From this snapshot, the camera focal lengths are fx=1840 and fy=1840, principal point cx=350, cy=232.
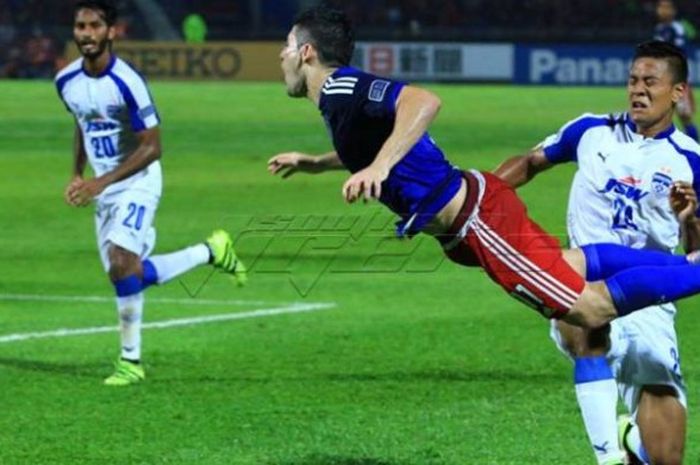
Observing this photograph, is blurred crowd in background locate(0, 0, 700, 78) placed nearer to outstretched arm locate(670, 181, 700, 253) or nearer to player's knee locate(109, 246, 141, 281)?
player's knee locate(109, 246, 141, 281)

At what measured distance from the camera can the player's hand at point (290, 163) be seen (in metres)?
8.54

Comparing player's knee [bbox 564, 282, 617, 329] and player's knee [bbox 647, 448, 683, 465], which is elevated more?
player's knee [bbox 564, 282, 617, 329]

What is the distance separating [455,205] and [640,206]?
879mm

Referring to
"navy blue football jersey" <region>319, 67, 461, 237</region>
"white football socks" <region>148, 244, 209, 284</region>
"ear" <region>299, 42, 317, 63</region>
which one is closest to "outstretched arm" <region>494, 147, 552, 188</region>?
"navy blue football jersey" <region>319, 67, 461, 237</region>

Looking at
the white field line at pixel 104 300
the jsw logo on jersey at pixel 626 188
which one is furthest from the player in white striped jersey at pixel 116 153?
the jsw logo on jersey at pixel 626 188

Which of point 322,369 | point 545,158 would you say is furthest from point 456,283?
point 545,158

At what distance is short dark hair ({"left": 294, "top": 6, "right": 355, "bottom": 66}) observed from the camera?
26.1ft

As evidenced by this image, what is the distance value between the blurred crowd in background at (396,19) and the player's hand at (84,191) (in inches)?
1583

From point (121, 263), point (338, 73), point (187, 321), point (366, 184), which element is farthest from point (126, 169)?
point (366, 184)

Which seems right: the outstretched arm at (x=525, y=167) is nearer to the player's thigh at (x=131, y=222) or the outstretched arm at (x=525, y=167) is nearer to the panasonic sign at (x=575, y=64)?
the player's thigh at (x=131, y=222)

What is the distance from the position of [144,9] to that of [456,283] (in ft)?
129

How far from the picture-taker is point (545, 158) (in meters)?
8.31

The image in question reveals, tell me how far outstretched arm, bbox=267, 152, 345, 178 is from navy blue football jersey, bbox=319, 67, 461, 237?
0.75 m

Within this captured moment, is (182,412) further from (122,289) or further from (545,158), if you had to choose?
(545,158)
